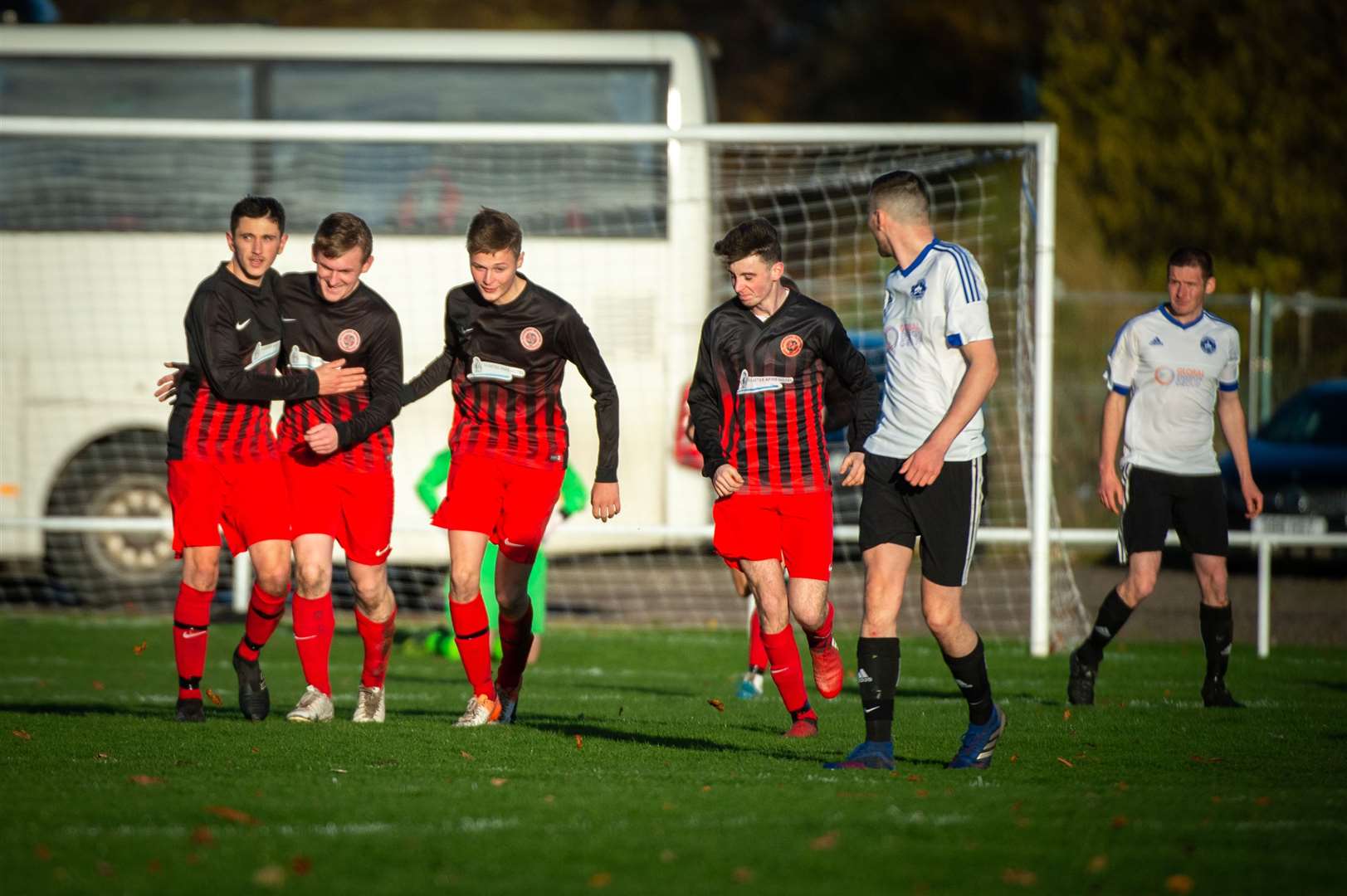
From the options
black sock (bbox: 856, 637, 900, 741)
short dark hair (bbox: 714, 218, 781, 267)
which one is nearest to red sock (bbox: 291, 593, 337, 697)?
short dark hair (bbox: 714, 218, 781, 267)

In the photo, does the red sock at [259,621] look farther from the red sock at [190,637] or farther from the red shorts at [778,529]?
the red shorts at [778,529]

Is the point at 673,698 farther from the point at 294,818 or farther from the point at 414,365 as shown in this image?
the point at 414,365

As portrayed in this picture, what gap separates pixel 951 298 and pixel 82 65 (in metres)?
9.99

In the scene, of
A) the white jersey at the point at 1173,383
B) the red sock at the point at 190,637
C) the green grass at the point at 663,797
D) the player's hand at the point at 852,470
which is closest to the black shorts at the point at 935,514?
the player's hand at the point at 852,470

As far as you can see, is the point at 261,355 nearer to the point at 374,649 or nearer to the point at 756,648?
the point at 374,649

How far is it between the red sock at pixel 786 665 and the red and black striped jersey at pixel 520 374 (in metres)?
0.94

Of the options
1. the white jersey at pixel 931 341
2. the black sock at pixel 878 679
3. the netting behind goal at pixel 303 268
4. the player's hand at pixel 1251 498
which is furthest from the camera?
the netting behind goal at pixel 303 268

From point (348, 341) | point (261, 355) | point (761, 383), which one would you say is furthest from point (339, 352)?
point (761, 383)

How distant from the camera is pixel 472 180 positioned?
13609 millimetres

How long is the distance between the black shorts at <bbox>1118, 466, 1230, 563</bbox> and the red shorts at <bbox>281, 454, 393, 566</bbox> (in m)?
3.47

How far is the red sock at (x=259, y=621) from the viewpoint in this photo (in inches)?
284

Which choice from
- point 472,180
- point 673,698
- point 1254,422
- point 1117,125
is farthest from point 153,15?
point 673,698

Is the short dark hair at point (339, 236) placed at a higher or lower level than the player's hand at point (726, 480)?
higher

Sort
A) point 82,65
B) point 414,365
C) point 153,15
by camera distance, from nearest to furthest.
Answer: point 414,365, point 82,65, point 153,15
